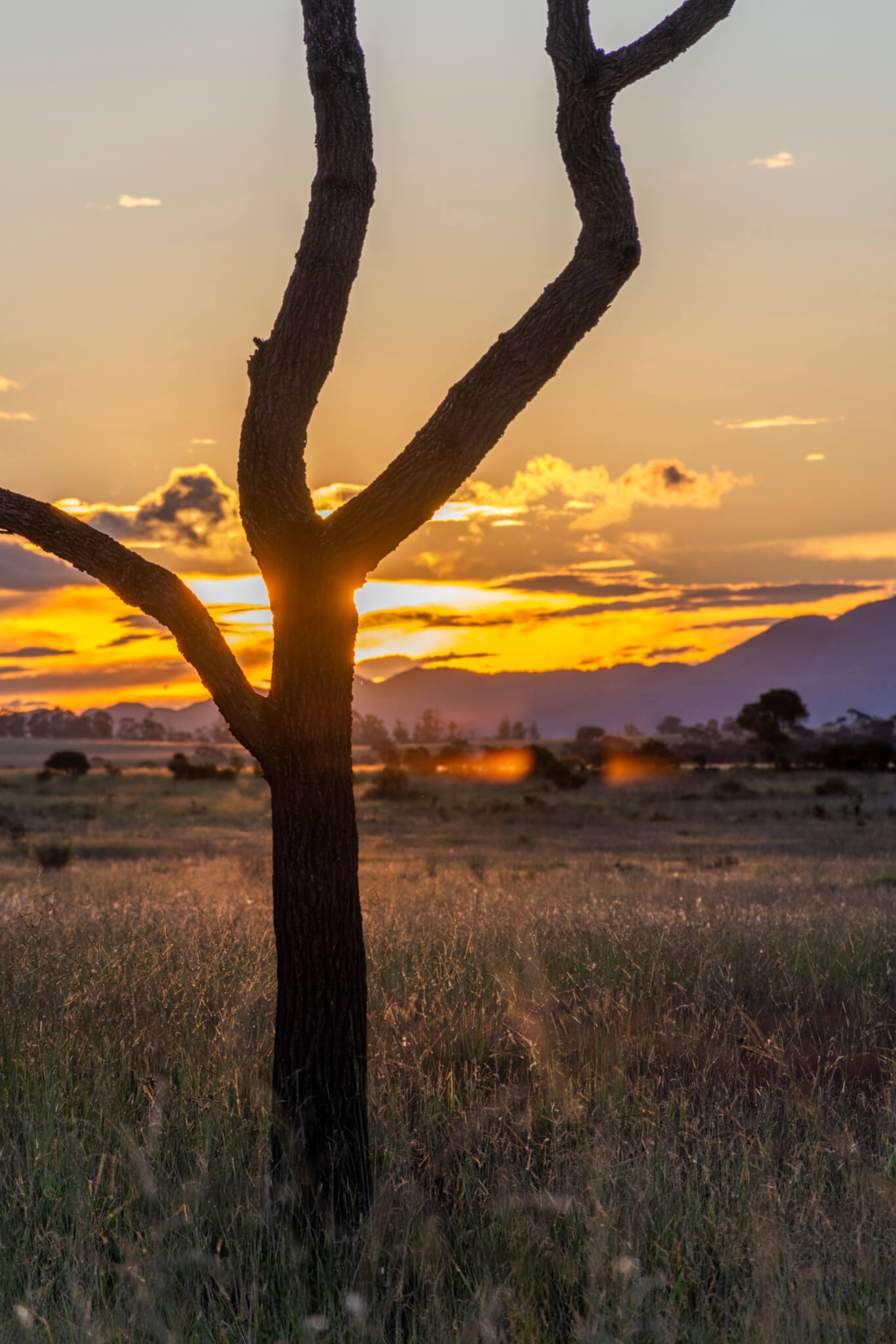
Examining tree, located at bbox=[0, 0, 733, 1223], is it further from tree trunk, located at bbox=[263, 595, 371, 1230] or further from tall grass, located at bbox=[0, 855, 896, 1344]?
tall grass, located at bbox=[0, 855, 896, 1344]

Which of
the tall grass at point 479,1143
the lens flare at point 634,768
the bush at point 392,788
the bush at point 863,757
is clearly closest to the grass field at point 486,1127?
the tall grass at point 479,1143

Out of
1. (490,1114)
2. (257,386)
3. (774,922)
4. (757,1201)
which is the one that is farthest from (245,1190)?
(774,922)

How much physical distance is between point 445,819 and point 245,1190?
1728 inches

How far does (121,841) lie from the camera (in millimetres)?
34688

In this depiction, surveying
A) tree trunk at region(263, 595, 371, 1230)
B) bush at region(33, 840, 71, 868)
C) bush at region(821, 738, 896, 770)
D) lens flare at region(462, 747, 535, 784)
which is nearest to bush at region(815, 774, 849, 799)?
bush at region(821, 738, 896, 770)

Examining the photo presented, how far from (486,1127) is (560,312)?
164 inches

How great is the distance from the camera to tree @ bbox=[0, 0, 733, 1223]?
5.44 m

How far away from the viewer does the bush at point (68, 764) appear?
7444cm

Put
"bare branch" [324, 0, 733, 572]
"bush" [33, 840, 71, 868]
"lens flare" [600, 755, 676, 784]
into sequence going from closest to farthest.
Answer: "bare branch" [324, 0, 733, 572] → "bush" [33, 840, 71, 868] → "lens flare" [600, 755, 676, 784]

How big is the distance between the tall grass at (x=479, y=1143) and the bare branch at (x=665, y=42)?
5234 millimetres

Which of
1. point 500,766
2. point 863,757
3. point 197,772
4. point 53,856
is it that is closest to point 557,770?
point 500,766

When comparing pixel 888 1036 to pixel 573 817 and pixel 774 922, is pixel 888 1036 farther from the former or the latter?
pixel 573 817

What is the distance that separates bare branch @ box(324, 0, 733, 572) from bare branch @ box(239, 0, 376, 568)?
0.35m

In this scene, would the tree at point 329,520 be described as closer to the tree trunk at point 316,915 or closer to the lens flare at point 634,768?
the tree trunk at point 316,915
